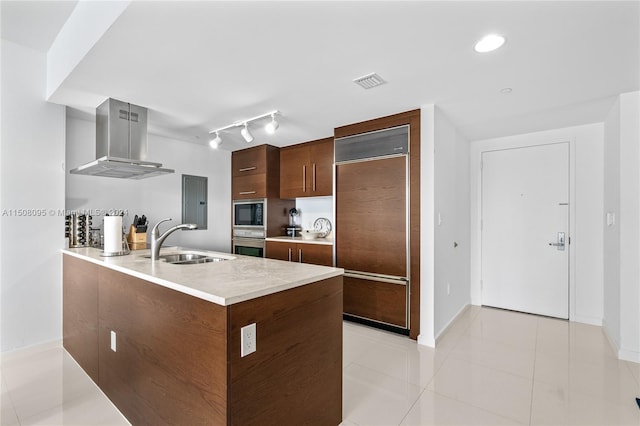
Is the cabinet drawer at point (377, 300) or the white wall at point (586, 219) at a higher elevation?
the white wall at point (586, 219)

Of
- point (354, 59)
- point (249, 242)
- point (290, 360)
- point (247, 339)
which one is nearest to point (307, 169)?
point (249, 242)

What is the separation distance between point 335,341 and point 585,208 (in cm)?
352

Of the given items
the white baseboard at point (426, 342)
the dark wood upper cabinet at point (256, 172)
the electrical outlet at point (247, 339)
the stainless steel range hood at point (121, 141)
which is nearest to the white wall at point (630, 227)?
the white baseboard at point (426, 342)

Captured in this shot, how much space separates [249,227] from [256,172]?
2.74 ft

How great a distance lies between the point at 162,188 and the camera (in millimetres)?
4031

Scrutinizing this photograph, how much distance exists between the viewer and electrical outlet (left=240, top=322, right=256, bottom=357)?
1.25m

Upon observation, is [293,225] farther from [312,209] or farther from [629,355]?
[629,355]

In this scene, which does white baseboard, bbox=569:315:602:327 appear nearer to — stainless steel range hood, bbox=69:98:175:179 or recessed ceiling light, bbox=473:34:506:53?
recessed ceiling light, bbox=473:34:506:53

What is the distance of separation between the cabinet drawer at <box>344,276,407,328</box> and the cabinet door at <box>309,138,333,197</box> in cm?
122

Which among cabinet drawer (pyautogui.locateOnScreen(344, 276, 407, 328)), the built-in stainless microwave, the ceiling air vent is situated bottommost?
cabinet drawer (pyautogui.locateOnScreen(344, 276, 407, 328))

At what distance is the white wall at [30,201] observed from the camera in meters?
2.64

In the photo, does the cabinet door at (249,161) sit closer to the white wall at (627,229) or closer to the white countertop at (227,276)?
the white countertop at (227,276)

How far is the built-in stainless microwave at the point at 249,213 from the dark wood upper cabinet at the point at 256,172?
9 cm

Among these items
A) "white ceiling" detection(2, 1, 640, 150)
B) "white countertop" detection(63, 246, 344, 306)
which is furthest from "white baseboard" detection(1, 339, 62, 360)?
"white ceiling" detection(2, 1, 640, 150)
